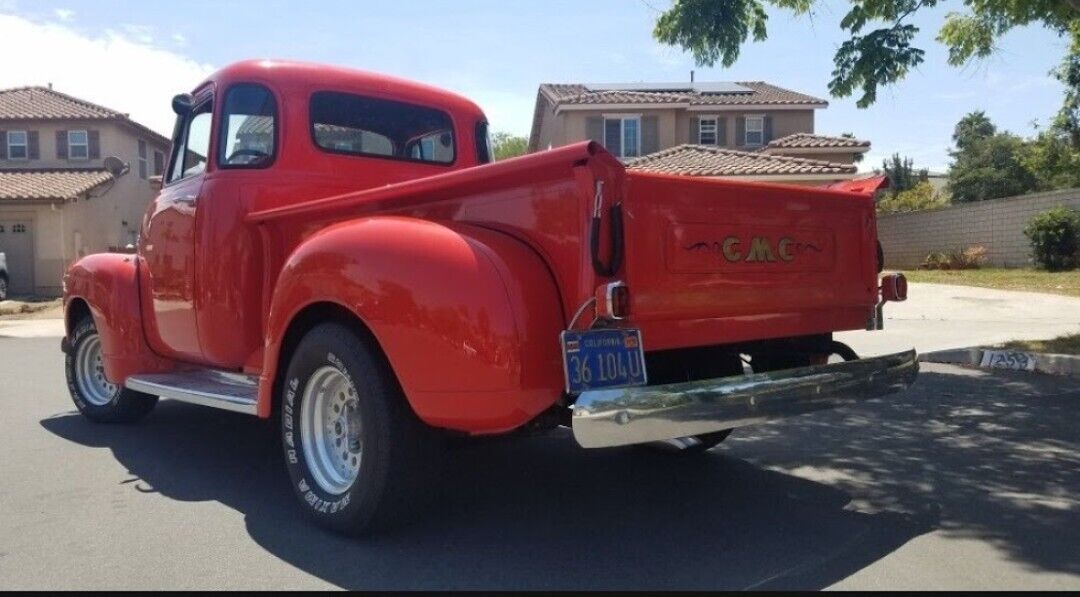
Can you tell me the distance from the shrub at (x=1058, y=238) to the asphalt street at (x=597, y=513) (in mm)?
15497

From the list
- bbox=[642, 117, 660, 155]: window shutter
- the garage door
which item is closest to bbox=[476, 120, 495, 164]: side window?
the garage door

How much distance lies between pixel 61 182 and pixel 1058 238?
27.8 metres

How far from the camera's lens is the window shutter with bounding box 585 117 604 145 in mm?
30750

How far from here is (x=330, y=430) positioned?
4.03 m

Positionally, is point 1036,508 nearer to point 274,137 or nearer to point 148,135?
point 274,137

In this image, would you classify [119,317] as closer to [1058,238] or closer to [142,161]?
[1058,238]

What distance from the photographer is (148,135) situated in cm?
3238

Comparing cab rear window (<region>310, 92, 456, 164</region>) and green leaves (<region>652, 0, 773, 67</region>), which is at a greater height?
green leaves (<region>652, 0, 773, 67</region>)

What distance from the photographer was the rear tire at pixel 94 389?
6.34 m

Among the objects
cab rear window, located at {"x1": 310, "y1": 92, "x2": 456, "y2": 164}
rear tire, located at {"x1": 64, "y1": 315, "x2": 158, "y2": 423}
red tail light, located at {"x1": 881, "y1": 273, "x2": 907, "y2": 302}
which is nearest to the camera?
red tail light, located at {"x1": 881, "y1": 273, "x2": 907, "y2": 302}

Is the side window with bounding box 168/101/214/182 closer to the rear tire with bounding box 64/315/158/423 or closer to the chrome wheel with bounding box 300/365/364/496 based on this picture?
the rear tire with bounding box 64/315/158/423

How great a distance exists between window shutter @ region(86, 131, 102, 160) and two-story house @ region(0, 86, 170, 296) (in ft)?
0.11

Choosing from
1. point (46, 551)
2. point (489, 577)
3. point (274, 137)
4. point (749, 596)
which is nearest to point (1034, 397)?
point (749, 596)

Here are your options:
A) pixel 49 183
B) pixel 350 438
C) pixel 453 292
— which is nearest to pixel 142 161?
pixel 49 183
